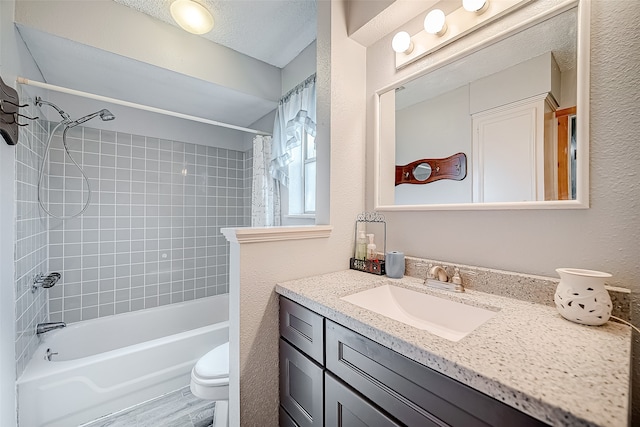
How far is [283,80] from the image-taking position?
2.34 metres

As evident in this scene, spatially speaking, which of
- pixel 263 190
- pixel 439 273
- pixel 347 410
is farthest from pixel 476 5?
pixel 263 190

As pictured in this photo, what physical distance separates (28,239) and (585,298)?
9.28 feet

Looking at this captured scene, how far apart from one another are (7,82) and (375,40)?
202 cm

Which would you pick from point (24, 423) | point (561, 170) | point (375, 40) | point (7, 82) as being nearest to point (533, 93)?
point (561, 170)

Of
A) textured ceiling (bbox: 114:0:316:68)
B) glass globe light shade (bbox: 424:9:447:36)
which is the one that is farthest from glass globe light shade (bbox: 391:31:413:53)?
textured ceiling (bbox: 114:0:316:68)

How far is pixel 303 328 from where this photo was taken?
1.01m

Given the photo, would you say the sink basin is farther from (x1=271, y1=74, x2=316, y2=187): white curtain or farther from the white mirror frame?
(x1=271, y1=74, x2=316, y2=187): white curtain

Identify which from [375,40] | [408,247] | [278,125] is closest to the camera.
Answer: [408,247]

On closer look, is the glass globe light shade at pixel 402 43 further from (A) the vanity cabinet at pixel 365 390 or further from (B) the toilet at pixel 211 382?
(B) the toilet at pixel 211 382

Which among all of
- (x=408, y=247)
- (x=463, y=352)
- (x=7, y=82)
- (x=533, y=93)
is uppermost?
(x=7, y=82)

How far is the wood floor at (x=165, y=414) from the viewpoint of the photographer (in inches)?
61.5

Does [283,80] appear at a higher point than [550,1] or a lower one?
higher

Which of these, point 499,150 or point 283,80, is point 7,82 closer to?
point 283,80

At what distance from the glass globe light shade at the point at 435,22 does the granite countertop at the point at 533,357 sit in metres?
1.17
